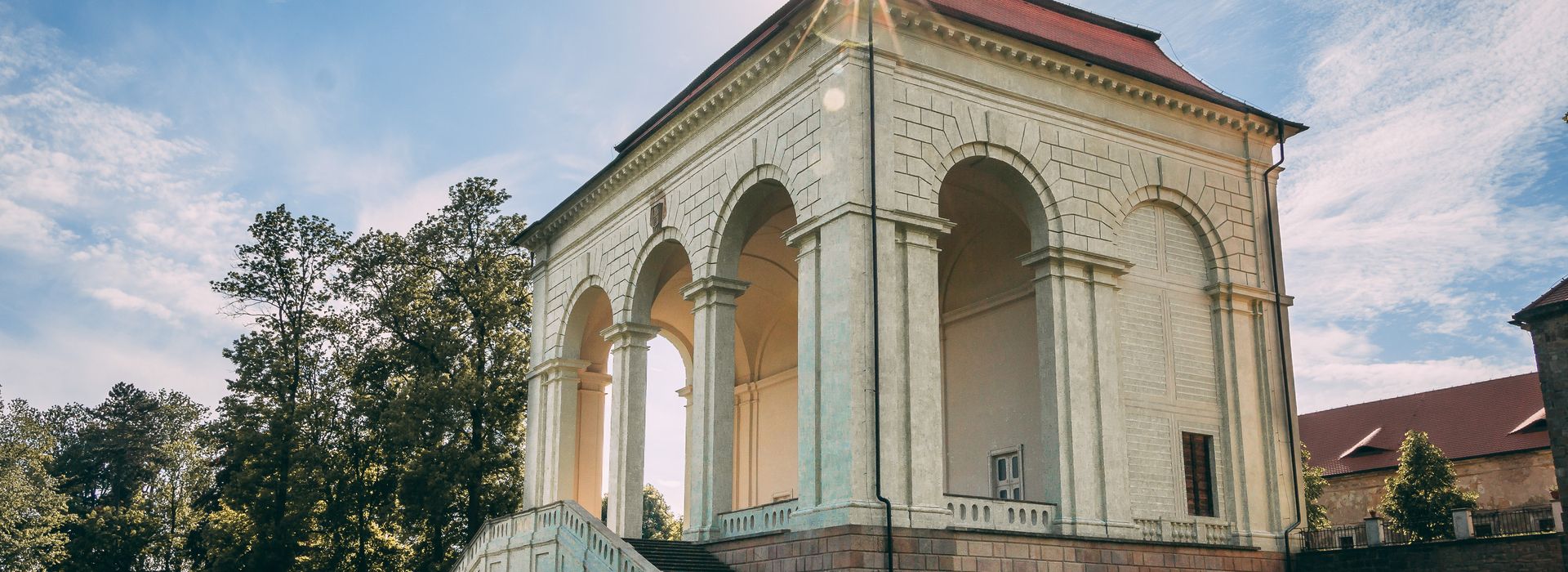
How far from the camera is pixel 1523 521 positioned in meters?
19.9

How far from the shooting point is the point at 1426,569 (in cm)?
2019

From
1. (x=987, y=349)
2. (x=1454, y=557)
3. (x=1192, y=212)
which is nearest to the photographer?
(x=1454, y=557)

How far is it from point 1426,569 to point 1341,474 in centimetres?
3092

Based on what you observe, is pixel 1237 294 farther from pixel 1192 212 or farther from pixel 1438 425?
pixel 1438 425

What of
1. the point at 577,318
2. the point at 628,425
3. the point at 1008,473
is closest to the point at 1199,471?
the point at 1008,473

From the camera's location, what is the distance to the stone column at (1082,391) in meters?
19.1

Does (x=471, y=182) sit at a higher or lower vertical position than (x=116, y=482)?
higher

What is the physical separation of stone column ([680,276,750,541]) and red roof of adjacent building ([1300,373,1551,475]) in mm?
33311

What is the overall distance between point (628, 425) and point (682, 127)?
18.9ft

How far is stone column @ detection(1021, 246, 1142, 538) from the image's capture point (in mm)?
19062

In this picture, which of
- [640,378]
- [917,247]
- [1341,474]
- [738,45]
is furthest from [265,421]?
[1341,474]

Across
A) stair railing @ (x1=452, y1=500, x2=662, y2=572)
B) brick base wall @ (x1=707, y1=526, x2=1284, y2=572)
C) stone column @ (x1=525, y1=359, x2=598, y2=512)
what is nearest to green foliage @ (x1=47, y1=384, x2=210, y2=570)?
stone column @ (x1=525, y1=359, x2=598, y2=512)

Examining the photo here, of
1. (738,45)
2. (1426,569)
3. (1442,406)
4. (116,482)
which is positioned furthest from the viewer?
(116,482)

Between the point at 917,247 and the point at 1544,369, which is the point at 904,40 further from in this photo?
the point at 1544,369
